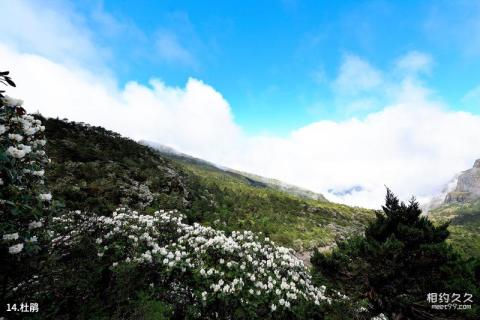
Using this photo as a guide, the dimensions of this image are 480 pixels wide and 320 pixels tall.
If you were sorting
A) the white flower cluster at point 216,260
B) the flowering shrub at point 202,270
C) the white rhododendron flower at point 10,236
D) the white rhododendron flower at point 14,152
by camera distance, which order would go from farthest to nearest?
the white flower cluster at point 216,260
the flowering shrub at point 202,270
the white rhododendron flower at point 14,152
the white rhododendron flower at point 10,236

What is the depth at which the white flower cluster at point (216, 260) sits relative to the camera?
671 centimetres

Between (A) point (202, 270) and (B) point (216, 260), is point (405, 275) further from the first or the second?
(A) point (202, 270)

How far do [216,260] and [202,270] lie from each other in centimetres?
99

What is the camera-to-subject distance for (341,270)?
8.80m

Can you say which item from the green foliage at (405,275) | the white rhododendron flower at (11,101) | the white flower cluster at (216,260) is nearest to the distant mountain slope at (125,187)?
the white flower cluster at (216,260)

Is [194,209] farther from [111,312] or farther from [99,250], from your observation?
[111,312]

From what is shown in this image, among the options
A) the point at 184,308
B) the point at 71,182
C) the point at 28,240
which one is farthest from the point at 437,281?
the point at 71,182

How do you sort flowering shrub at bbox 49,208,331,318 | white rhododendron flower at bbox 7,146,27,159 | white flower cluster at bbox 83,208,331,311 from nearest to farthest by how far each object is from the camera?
white rhododendron flower at bbox 7,146,27,159 < flowering shrub at bbox 49,208,331,318 < white flower cluster at bbox 83,208,331,311

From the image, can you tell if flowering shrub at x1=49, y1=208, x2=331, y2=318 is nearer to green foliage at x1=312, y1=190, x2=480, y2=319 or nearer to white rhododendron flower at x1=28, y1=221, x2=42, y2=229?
white rhododendron flower at x1=28, y1=221, x2=42, y2=229

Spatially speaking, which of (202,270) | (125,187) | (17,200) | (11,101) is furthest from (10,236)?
(125,187)

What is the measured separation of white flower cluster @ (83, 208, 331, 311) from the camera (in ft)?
22.0

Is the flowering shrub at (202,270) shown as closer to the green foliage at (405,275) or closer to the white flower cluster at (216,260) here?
the white flower cluster at (216,260)

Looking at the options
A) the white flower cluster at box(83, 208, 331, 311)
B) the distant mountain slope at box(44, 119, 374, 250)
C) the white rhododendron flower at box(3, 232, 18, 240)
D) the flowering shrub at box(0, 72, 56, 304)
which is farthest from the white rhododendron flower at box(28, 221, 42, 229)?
the distant mountain slope at box(44, 119, 374, 250)

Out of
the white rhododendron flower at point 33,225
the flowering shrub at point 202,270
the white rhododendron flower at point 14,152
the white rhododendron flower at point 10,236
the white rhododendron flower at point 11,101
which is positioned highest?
the white rhododendron flower at point 11,101
